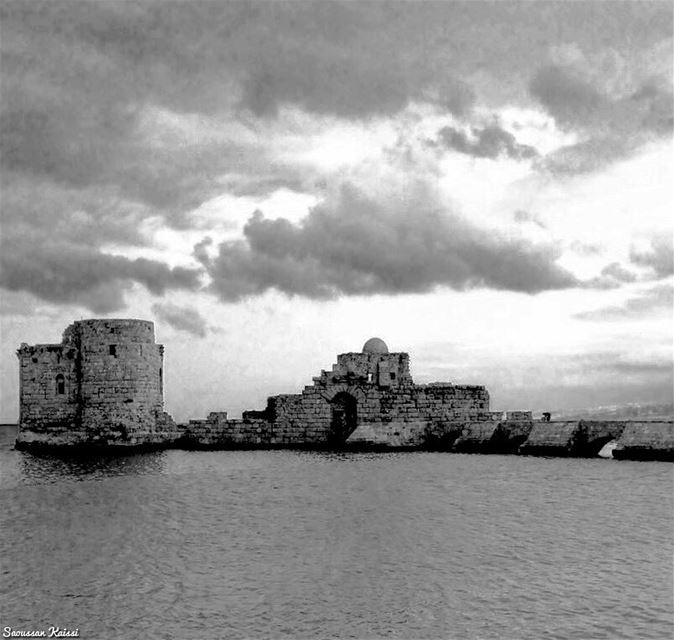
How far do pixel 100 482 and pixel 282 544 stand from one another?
10.4m

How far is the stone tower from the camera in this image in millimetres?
32062

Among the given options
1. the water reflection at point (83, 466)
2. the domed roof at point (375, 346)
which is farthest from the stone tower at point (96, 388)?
the domed roof at point (375, 346)

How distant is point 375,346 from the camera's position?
4141 cm

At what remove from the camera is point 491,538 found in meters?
14.3

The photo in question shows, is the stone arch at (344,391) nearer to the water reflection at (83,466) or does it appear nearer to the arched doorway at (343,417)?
the arched doorway at (343,417)

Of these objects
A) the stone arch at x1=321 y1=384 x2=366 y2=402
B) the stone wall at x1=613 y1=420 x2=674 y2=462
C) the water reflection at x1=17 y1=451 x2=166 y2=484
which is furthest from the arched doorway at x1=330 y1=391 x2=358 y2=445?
the stone wall at x1=613 y1=420 x2=674 y2=462

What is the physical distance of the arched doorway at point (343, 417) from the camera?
3544 cm

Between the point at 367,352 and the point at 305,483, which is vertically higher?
the point at 367,352

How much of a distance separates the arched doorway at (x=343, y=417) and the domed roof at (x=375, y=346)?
451 cm

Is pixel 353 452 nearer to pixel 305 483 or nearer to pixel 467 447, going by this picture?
pixel 467 447

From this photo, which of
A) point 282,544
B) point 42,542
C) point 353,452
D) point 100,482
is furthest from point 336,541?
point 353,452

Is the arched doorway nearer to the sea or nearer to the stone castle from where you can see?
the stone castle

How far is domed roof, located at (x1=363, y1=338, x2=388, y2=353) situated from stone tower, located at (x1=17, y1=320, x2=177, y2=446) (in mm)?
12307

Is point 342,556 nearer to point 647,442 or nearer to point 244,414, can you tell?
point 647,442
